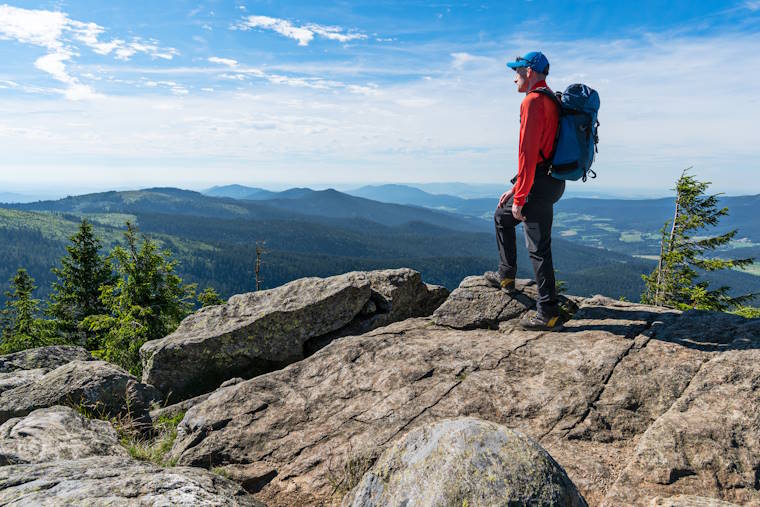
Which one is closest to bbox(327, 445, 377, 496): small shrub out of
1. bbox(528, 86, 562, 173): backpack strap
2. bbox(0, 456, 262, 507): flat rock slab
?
bbox(0, 456, 262, 507): flat rock slab

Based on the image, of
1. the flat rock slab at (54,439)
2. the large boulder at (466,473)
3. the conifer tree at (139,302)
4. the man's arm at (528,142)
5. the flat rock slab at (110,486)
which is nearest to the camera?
the large boulder at (466,473)

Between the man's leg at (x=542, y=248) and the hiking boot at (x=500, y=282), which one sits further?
the hiking boot at (x=500, y=282)

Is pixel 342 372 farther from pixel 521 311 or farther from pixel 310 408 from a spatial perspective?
pixel 521 311

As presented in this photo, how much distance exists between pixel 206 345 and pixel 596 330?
9949 mm

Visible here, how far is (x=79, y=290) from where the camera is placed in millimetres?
37812

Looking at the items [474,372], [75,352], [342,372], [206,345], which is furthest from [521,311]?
[75,352]

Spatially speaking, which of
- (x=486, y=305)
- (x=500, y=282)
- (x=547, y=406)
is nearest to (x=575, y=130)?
(x=500, y=282)

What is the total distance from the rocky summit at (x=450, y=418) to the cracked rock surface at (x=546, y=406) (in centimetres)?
3

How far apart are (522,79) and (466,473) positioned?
7658 mm

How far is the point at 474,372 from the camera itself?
810cm

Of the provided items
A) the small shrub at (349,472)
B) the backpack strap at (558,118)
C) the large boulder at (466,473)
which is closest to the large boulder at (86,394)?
the small shrub at (349,472)

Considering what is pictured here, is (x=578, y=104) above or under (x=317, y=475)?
above

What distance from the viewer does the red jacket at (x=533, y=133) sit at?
831 centimetres

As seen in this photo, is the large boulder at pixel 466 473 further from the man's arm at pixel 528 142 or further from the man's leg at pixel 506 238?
the man's leg at pixel 506 238
